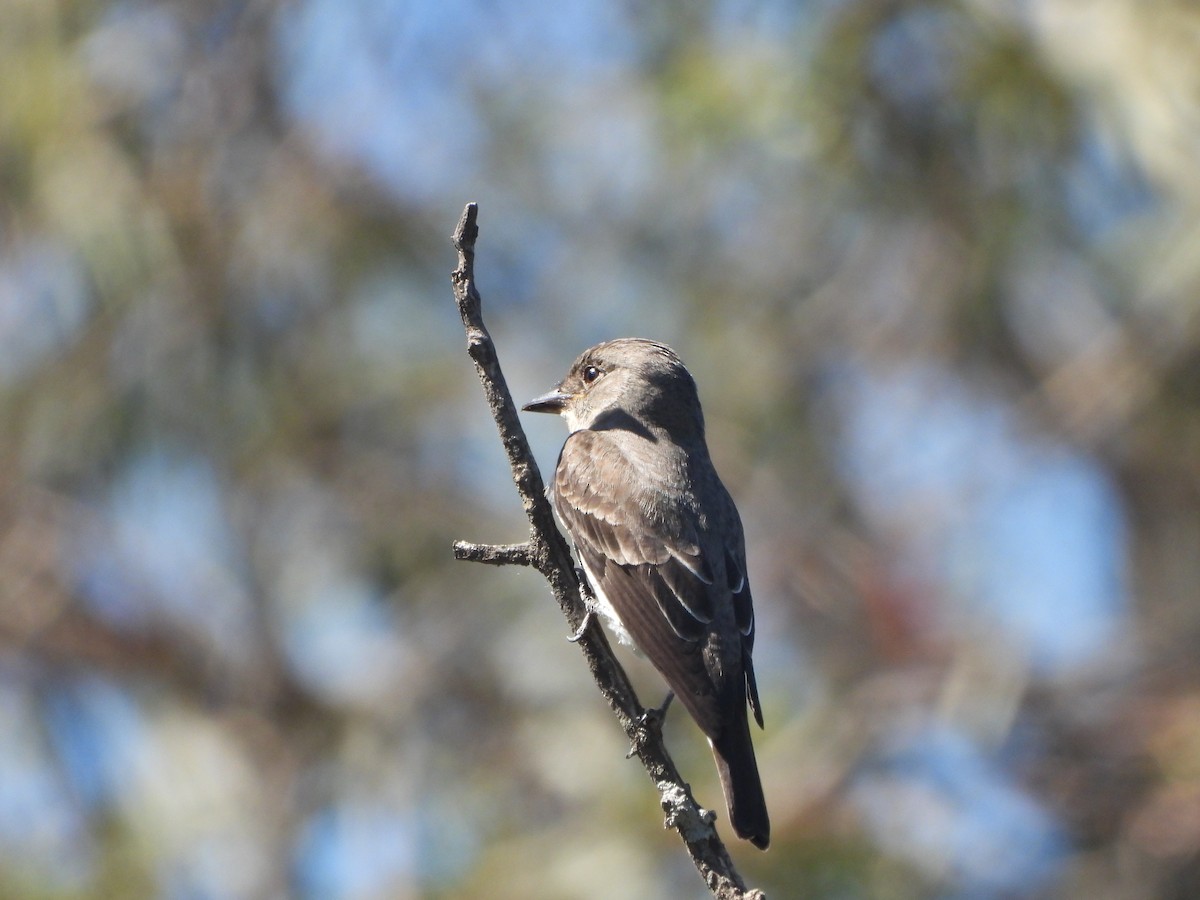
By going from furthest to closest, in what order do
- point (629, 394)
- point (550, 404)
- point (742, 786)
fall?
point (550, 404) < point (629, 394) < point (742, 786)

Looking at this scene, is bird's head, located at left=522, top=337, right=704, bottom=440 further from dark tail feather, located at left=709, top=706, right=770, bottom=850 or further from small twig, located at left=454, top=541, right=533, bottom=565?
small twig, located at left=454, top=541, right=533, bottom=565

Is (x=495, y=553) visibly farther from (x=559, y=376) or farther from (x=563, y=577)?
(x=559, y=376)

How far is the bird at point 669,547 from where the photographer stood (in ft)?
12.5

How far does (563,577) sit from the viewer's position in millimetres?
3254

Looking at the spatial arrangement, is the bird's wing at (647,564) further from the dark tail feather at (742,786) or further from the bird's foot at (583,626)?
the bird's foot at (583,626)

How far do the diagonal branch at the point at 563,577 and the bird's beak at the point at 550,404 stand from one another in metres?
1.73

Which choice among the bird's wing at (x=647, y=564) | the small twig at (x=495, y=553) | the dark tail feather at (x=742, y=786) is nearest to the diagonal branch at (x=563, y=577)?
the small twig at (x=495, y=553)

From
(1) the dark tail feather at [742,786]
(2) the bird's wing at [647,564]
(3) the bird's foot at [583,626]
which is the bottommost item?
(1) the dark tail feather at [742,786]

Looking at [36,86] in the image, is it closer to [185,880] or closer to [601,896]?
[185,880]

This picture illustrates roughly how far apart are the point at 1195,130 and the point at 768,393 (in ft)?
10.5

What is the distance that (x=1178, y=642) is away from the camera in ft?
23.9

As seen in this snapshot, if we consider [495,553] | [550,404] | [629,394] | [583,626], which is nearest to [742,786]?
[583,626]

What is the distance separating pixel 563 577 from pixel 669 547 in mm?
1001

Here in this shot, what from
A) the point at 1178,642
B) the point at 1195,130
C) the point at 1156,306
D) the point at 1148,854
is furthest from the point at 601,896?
the point at 1195,130
